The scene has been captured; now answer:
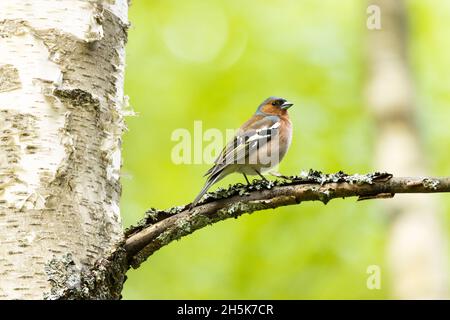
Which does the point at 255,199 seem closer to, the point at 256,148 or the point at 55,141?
the point at 55,141

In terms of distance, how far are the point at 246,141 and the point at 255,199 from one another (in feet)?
8.10

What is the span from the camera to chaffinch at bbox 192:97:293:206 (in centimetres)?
558

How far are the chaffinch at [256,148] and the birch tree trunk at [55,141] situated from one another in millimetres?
1693

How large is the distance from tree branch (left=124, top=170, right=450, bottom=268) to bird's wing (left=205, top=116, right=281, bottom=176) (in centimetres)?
159

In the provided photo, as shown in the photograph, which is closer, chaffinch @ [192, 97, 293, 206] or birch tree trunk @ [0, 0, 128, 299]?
birch tree trunk @ [0, 0, 128, 299]

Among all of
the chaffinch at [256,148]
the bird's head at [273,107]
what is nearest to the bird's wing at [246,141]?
the chaffinch at [256,148]

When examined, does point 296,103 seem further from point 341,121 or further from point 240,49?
point 240,49

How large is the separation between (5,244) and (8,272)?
0.14 meters

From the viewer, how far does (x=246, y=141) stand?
6062 mm

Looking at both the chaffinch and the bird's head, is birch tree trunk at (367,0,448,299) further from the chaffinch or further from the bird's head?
the chaffinch

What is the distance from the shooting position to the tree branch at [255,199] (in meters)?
3.44

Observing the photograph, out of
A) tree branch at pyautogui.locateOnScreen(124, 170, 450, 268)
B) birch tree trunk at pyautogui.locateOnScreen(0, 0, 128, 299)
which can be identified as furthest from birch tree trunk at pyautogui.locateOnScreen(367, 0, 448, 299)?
birch tree trunk at pyautogui.locateOnScreen(0, 0, 128, 299)

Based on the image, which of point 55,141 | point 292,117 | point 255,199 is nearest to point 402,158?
point 292,117

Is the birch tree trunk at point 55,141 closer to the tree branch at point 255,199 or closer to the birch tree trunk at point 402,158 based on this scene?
the tree branch at point 255,199
